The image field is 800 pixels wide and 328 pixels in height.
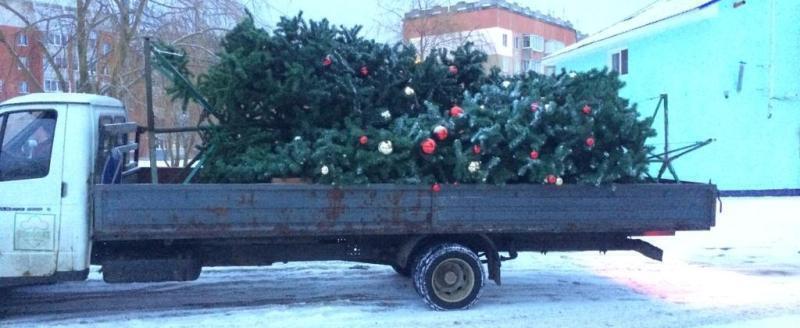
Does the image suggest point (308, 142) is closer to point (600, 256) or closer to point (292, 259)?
point (292, 259)

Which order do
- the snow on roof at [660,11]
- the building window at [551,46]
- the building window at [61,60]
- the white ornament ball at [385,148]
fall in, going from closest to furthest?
the white ornament ball at [385,148], the building window at [61,60], the snow on roof at [660,11], the building window at [551,46]

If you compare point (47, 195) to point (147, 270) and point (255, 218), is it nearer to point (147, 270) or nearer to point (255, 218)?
point (147, 270)

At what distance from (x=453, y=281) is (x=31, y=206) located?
12.2 ft

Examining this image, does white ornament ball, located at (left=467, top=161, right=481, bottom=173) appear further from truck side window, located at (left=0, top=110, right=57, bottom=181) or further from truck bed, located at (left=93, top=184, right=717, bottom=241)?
truck side window, located at (left=0, top=110, right=57, bottom=181)

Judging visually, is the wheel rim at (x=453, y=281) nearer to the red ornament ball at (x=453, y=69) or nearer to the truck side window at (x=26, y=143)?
the red ornament ball at (x=453, y=69)

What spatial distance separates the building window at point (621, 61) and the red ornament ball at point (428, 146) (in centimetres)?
1604

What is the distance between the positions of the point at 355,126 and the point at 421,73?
1.11m

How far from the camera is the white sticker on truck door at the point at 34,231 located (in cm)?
606

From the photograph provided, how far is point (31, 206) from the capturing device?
6.07 metres

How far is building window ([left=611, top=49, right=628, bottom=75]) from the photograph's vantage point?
70.5 ft

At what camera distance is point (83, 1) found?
14.8m

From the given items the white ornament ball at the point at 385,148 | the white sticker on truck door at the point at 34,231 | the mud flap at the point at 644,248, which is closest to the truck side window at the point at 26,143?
the white sticker on truck door at the point at 34,231

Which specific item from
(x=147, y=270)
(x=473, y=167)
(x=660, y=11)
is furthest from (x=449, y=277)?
(x=660, y=11)

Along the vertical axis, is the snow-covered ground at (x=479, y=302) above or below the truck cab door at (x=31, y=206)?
below
